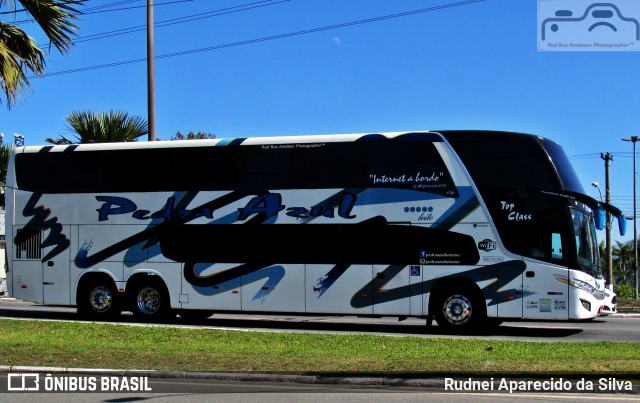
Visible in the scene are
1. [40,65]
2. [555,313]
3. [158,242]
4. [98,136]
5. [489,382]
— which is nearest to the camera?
[489,382]

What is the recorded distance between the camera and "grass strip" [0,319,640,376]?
432 inches

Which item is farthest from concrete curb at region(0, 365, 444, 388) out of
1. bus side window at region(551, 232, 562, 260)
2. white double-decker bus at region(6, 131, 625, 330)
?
bus side window at region(551, 232, 562, 260)

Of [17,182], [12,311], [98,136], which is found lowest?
[12,311]

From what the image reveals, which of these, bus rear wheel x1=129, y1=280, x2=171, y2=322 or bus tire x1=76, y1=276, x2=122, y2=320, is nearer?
bus rear wheel x1=129, y1=280, x2=171, y2=322

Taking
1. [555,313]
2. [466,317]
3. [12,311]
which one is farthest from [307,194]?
[12,311]

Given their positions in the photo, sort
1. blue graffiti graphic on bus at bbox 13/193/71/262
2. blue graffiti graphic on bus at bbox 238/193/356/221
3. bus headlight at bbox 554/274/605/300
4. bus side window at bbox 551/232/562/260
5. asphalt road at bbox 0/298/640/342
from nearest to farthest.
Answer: bus headlight at bbox 554/274/605/300 → bus side window at bbox 551/232/562/260 → asphalt road at bbox 0/298/640/342 → blue graffiti graphic on bus at bbox 238/193/356/221 → blue graffiti graphic on bus at bbox 13/193/71/262

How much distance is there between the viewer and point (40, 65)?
50.6 feet

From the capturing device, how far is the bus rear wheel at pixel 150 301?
19453 millimetres

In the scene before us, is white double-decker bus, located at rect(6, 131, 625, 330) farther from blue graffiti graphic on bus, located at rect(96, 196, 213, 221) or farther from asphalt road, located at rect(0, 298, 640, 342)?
asphalt road, located at rect(0, 298, 640, 342)

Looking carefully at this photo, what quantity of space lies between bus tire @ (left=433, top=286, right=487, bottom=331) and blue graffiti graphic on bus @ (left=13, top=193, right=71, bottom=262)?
9.39 m

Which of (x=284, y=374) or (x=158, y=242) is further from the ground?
(x=158, y=242)

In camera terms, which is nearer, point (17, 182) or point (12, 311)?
point (17, 182)

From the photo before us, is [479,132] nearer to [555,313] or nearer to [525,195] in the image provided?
[525,195]

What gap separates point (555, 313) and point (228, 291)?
24.1 ft
